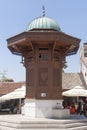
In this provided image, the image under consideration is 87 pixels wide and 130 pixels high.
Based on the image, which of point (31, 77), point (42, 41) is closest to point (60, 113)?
point (31, 77)

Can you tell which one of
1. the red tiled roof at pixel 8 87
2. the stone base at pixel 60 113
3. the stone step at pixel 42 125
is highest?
the red tiled roof at pixel 8 87

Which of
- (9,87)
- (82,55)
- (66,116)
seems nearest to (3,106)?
(9,87)

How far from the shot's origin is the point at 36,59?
53.1 feet

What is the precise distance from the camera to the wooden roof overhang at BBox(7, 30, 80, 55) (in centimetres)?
1525

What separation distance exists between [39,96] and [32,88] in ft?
1.92

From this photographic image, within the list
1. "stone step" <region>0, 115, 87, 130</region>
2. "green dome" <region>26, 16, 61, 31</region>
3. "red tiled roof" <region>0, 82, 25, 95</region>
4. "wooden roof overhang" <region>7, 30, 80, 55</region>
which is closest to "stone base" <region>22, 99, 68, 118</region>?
"stone step" <region>0, 115, 87, 130</region>

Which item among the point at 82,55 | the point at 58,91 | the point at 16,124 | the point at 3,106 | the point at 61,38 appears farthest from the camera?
the point at 82,55

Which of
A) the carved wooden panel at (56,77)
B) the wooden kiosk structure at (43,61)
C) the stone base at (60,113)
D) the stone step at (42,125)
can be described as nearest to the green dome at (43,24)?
the wooden kiosk structure at (43,61)

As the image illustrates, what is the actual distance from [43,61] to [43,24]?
1.82 metres

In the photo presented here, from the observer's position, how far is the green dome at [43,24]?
54.2 feet

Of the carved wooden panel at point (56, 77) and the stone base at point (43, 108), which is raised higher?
the carved wooden panel at point (56, 77)

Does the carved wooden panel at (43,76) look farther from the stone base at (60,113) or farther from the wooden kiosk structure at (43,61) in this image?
the stone base at (60,113)

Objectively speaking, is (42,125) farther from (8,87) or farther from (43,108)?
(8,87)

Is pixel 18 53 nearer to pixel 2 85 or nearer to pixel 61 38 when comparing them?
pixel 61 38
